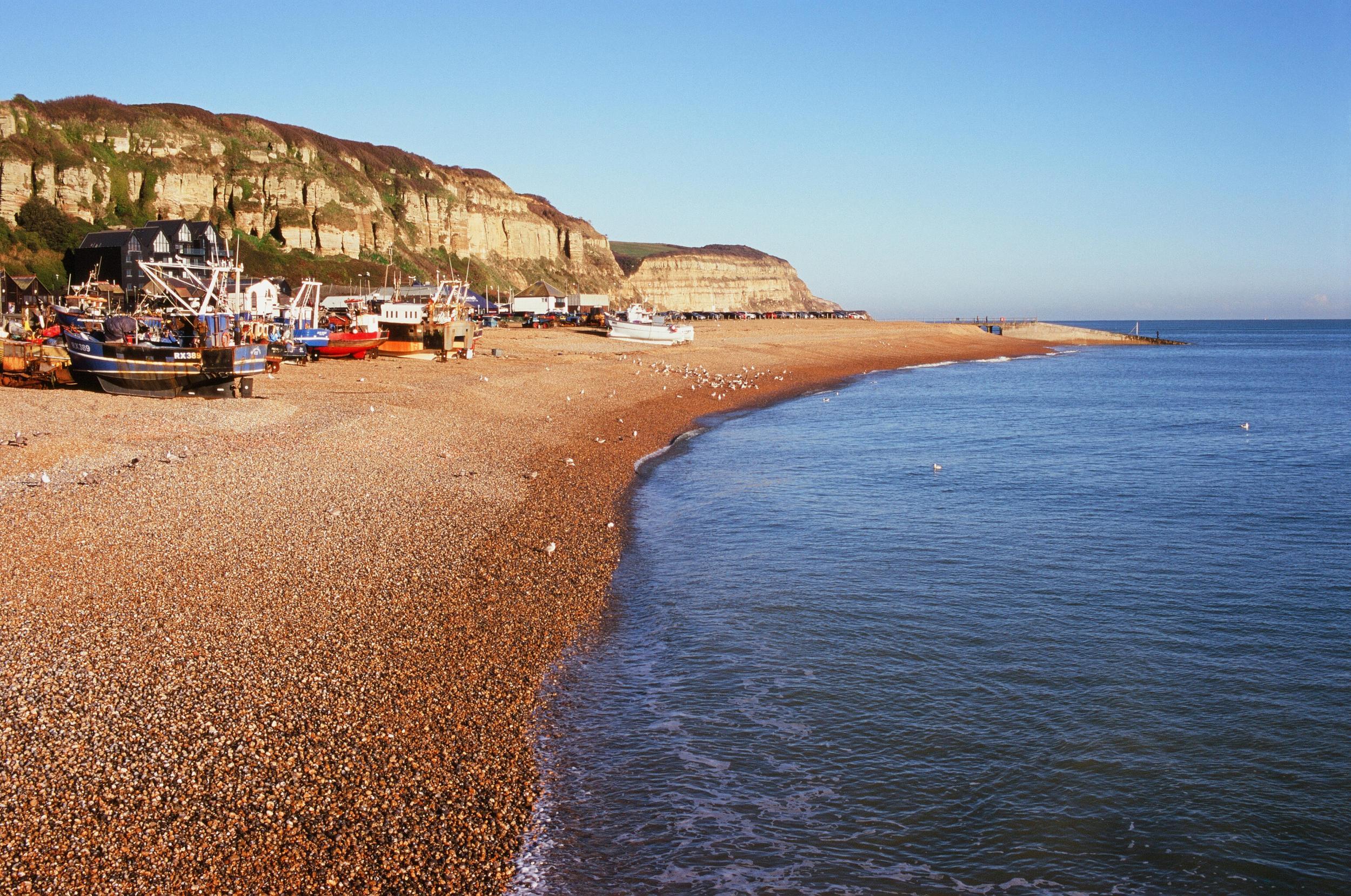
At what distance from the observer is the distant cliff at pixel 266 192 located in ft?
212

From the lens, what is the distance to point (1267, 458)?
24922 mm

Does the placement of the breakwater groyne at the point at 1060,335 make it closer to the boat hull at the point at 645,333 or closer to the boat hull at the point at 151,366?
the boat hull at the point at 645,333

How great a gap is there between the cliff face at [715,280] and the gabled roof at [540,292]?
3641 centimetres

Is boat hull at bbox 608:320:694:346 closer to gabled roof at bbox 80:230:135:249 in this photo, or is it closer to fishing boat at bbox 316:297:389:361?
fishing boat at bbox 316:297:389:361

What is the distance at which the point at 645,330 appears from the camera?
195 ft

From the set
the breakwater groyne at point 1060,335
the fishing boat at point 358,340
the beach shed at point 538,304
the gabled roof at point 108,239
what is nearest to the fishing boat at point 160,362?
the fishing boat at point 358,340

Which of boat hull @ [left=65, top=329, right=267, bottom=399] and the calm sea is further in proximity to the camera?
boat hull @ [left=65, top=329, right=267, bottom=399]

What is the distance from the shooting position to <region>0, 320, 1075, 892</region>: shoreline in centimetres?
624

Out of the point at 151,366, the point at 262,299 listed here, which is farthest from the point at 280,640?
the point at 262,299

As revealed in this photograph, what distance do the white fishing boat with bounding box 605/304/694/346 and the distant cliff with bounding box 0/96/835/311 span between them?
23346mm

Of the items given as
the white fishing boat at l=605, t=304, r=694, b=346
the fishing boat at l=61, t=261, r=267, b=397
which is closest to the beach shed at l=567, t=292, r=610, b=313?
the white fishing boat at l=605, t=304, r=694, b=346

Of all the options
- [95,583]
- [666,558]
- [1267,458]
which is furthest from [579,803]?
[1267,458]

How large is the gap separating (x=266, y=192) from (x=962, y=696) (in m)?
76.4

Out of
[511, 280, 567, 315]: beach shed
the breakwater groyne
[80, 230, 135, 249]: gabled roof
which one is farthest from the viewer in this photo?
the breakwater groyne
